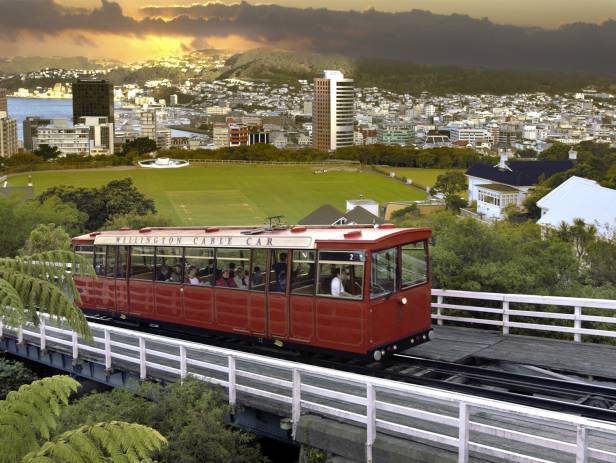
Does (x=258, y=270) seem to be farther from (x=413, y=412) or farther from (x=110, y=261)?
(x=413, y=412)

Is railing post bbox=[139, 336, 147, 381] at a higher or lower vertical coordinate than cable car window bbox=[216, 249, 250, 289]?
lower

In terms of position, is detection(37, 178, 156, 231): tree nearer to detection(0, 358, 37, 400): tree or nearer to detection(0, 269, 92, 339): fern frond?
detection(0, 358, 37, 400): tree

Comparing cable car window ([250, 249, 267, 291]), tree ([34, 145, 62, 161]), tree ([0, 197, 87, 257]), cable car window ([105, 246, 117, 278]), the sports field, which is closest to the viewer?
cable car window ([250, 249, 267, 291])

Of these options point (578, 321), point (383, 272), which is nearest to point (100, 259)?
point (383, 272)

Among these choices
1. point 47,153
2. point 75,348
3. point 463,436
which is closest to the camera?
point 463,436

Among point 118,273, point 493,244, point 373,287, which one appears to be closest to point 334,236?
point 373,287

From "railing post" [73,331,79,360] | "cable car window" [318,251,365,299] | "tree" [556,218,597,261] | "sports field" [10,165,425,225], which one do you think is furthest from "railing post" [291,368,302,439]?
"sports field" [10,165,425,225]

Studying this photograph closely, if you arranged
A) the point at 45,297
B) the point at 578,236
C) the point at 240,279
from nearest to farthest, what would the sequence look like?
the point at 45,297 < the point at 240,279 < the point at 578,236

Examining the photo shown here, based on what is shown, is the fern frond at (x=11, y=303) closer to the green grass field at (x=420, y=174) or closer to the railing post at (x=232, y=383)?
the railing post at (x=232, y=383)
